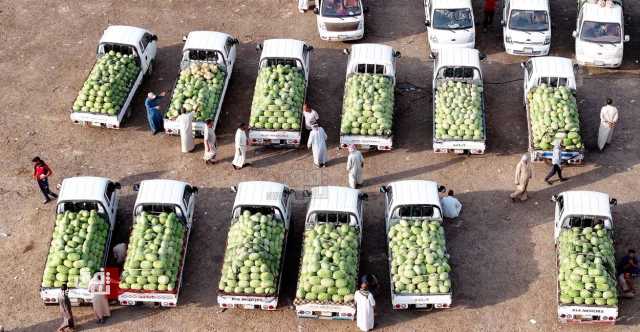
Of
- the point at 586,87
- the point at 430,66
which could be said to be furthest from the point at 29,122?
the point at 586,87

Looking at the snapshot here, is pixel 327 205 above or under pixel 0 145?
above

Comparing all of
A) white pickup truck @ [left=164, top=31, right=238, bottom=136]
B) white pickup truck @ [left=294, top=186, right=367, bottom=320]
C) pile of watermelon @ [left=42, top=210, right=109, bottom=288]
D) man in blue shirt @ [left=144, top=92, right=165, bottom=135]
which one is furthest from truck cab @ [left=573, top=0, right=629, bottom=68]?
pile of watermelon @ [left=42, top=210, right=109, bottom=288]

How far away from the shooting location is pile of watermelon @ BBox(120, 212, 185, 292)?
20375 millimetres

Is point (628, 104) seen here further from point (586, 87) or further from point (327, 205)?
point (327, 205)

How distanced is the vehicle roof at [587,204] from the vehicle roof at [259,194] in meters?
7.33

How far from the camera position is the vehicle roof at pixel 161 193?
853 inches

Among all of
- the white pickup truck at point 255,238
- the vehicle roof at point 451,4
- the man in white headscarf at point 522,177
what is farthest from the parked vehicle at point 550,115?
the white pickup truck at point 255,238

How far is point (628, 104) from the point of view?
27.3 meters

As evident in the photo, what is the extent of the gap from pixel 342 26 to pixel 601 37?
881 centimetres

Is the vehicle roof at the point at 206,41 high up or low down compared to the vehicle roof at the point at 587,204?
up

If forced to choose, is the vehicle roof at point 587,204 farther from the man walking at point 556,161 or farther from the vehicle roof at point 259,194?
the vehicle roof at point 259,194

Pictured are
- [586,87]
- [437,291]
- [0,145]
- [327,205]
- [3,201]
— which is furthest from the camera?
[586,87]

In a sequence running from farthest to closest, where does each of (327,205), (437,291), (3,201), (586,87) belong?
(586,87), (3,201), (327,205), (437,291)

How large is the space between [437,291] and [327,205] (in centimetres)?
357
